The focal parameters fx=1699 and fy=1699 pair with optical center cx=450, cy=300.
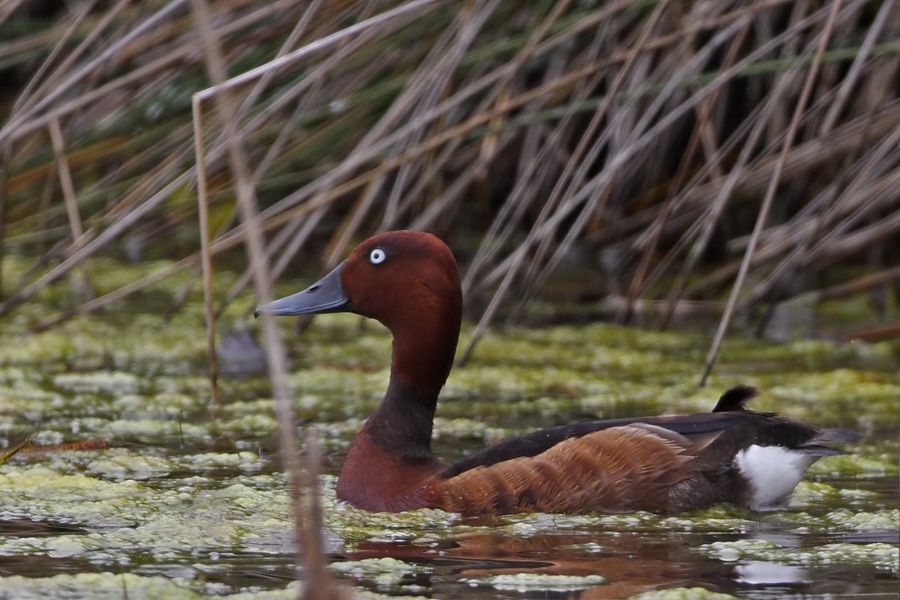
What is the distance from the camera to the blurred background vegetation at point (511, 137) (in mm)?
6355

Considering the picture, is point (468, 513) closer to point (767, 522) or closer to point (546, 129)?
point (767, 522)

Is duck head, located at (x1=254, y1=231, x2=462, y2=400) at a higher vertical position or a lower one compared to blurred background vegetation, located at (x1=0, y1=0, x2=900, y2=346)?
lower

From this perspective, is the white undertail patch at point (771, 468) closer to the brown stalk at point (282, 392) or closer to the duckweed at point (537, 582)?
the duckweed at point (537, 582)

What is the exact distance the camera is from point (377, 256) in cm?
513

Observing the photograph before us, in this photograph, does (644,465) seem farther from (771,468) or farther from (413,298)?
(413,298)

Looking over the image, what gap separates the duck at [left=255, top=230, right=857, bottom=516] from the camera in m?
4.64

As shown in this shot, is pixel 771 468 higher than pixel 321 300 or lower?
lower

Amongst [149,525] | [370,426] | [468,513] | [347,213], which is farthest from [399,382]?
[347,213]

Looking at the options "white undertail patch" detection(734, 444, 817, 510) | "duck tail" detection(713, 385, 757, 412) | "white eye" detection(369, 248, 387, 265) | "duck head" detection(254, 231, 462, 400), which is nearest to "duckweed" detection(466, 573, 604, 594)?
"white undertail patch" detection(734, 444, 817, 510)

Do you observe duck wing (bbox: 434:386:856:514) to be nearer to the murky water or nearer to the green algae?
the murky water

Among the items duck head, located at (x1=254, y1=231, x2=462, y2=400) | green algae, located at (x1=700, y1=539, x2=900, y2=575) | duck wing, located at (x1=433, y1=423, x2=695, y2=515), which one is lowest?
green algae, located at (x1=700, y1=539, x2=900, y2=575)

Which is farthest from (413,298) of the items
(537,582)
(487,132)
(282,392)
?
(282,392)

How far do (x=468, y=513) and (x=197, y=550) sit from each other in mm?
869

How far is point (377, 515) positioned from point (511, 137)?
3225mm
